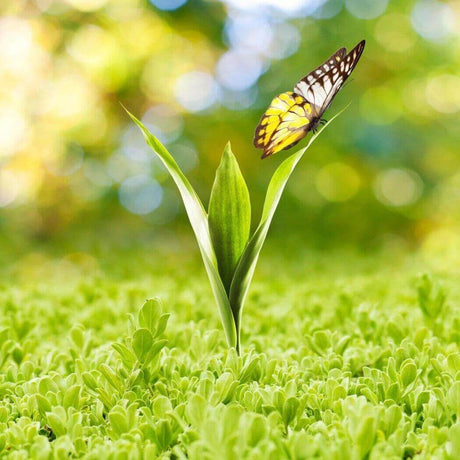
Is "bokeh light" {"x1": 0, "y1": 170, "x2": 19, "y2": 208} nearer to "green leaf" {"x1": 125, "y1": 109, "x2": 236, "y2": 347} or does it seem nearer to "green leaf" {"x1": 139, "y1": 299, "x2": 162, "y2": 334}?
"green leaf" {"x1": 125, "y1": 109, "x2": 236, "y2": 347}

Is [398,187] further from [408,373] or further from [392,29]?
[408,373]

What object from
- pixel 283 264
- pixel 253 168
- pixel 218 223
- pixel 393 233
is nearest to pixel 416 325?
pixel 218 223

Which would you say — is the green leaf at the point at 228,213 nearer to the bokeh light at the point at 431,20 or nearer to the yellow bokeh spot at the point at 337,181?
the yellow bokeh spot at the point at 337,181

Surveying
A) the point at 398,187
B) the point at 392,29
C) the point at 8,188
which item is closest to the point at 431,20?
the point at 392,29

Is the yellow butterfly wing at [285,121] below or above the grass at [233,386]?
above

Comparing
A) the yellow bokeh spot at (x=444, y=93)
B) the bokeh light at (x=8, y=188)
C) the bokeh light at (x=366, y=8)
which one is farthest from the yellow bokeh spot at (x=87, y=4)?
the yellow bokeh spot at (x=444, y=93)

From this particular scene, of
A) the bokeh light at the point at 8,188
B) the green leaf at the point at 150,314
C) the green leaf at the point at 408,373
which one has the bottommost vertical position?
the green leaf at the point at 408,373
